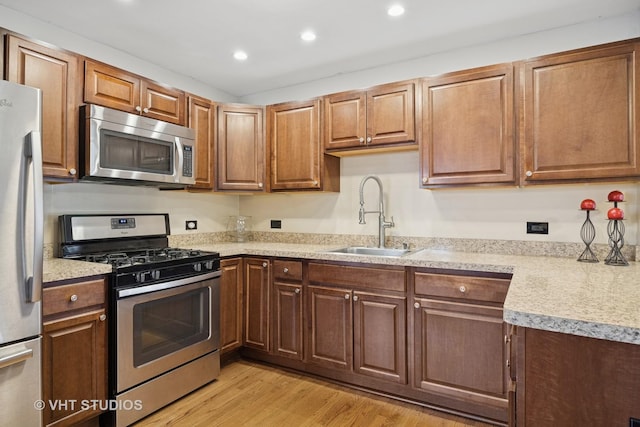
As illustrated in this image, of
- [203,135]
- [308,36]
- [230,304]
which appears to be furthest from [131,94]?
[230,304]

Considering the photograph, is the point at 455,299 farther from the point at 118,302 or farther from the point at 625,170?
the point at 118,302

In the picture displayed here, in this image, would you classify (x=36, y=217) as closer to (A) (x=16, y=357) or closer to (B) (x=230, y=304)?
(A) (x=16, y=357)

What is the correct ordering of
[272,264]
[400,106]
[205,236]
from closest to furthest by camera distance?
[400,106]
[272,264]
[205,236]

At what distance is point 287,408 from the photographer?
7.52 ft

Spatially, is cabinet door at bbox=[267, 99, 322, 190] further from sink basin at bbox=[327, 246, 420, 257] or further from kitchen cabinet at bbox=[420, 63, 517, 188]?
kitchen cabinet at bbox=[420, 63, 517, 188]

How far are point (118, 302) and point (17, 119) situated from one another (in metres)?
1.04

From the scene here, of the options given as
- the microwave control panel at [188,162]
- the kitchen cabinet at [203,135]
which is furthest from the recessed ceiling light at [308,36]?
the microwave control panel at [188,162]

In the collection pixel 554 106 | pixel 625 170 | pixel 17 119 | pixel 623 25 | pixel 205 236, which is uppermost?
pixel 623 25

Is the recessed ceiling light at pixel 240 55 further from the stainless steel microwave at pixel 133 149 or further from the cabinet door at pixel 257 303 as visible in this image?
the cabinet door at pixel 257 303

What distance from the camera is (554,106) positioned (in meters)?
2.14

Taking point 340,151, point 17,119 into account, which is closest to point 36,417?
point 17,119

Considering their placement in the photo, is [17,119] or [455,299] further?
[455,299]

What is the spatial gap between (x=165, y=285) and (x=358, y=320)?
1.28 metres

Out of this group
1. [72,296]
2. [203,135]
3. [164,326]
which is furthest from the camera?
[203,135]
